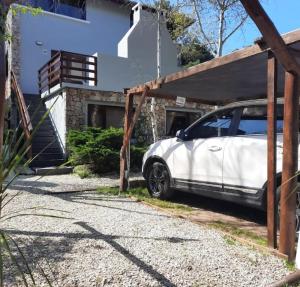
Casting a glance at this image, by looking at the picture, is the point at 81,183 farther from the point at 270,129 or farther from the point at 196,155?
the point at 270,129

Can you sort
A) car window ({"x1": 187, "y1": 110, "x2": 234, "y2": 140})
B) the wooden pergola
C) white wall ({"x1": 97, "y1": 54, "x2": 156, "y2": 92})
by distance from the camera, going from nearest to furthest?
the wooden pergola
car window ({"x1": 187, "y1": 110, "x2": 234, "y2": 140})
white wall ({"x1": 97, "y1": 54, "x2": 156, "y2": 92})

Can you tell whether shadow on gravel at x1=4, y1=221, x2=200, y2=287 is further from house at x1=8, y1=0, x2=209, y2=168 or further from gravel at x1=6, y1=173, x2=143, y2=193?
house at x1=8, y1=0, x2=209, y2=168

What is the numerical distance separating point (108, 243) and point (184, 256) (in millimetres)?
891

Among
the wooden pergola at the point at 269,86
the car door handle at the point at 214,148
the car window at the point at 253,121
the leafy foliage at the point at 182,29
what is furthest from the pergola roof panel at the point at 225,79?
the leafy foliage at the point at 182,29

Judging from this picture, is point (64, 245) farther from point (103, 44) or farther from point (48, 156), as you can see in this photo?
point (103, 44)

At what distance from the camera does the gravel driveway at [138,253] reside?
11.5 feet

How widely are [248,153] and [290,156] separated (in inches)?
47.7

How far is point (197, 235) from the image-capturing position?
4875 mm

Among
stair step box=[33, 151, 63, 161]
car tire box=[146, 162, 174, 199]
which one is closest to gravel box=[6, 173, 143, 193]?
car tire box=[146, 162, 174, 199]

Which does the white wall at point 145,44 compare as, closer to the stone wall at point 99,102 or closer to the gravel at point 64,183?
the stone wall at point 99,102

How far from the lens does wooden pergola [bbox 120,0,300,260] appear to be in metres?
3.42

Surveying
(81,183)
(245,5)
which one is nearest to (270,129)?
(245,5)

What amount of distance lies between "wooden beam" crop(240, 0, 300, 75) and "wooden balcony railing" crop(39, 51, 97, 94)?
10.9m

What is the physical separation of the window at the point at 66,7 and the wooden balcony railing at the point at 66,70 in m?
3.92
